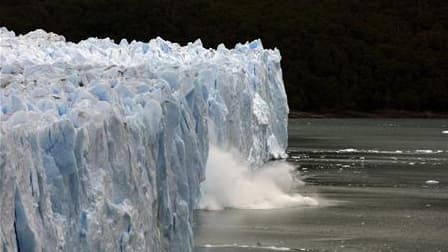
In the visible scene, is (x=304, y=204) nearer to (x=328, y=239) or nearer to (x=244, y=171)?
(x=244, y=171)

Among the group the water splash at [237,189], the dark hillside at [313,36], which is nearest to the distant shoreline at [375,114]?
the dark hillside at [313,36]

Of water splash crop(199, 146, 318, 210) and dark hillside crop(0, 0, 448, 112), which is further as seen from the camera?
dark hillside crop(0, 0, 448, 112)

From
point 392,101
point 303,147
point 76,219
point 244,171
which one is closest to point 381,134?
point 303,147

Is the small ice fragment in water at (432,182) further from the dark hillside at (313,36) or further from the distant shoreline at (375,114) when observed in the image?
the dark hillside at (313,36)

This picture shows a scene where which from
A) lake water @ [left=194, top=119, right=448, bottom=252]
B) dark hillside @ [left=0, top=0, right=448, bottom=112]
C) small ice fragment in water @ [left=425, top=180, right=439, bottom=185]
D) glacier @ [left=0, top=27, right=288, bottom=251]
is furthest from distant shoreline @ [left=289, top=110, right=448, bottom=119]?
glacier @ [left=0, top=27, right=288, bottom=251]

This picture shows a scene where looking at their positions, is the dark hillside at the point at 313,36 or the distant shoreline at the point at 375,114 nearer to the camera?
the distant shoreline at the point at 375,114

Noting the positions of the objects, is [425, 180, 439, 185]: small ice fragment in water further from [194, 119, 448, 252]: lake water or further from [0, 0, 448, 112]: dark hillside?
[0, 0, 448, 112]: dark hillside
